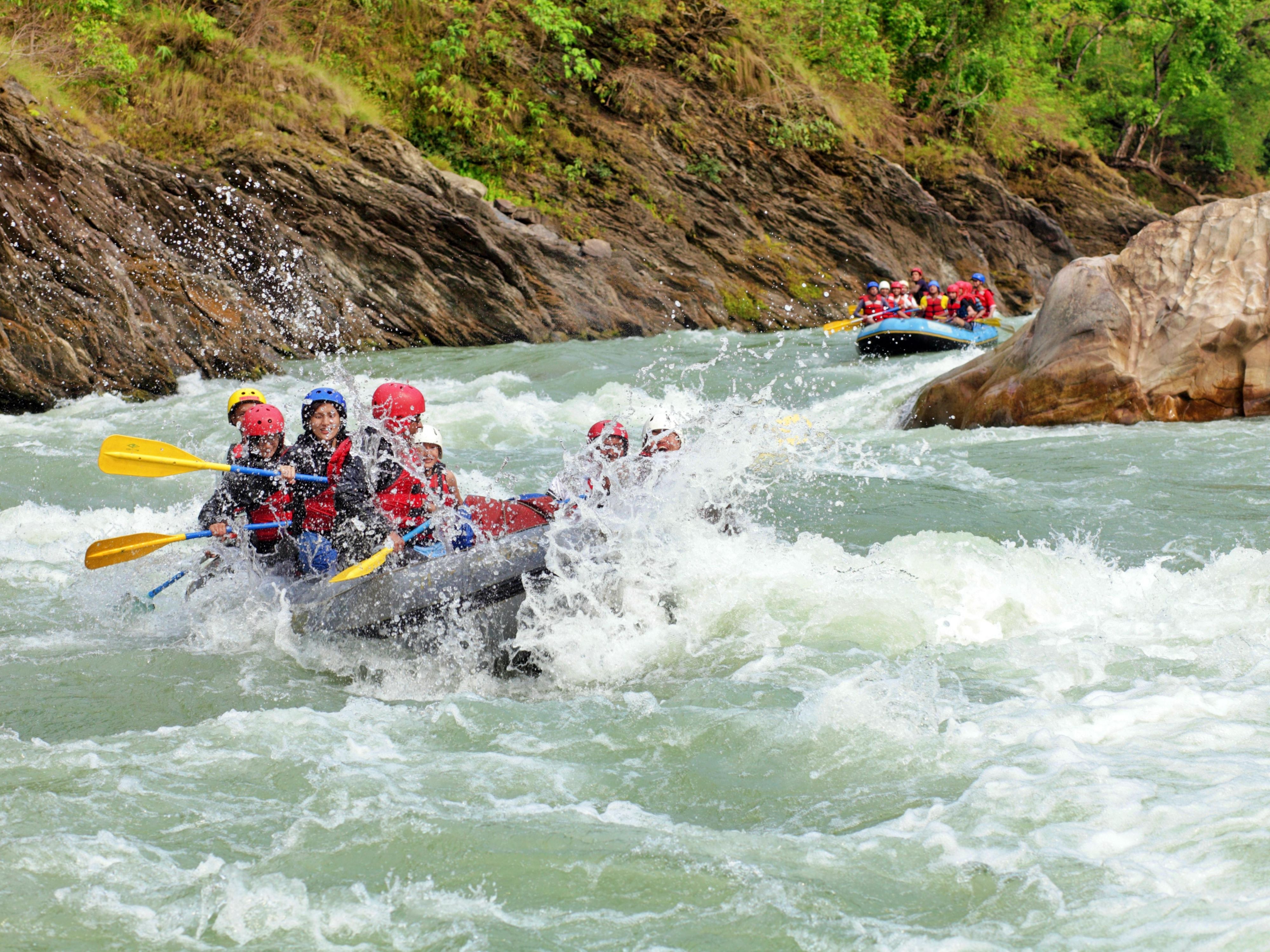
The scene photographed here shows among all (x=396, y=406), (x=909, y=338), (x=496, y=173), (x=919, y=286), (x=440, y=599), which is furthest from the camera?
(x=496, y=173)

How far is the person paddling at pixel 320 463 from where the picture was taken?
17.6 ft

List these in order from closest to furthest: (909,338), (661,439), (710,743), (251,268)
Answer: (710,743), (661,439), (251,268), (909,338)

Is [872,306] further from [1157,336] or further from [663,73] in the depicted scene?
[1157,336]

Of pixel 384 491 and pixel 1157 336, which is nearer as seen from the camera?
pixel 384 491

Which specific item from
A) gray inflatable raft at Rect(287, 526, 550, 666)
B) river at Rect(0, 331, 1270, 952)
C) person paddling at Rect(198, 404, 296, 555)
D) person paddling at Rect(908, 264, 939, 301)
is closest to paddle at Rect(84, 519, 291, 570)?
person paddling at Rect(198, 404, 296, 555)

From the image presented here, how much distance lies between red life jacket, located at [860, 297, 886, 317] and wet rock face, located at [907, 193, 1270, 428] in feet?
23.5

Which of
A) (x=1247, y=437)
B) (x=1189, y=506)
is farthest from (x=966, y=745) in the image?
(x=1247, y=437)

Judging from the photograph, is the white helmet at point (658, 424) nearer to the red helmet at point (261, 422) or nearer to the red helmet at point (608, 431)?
the red helmet at point (608, 431)

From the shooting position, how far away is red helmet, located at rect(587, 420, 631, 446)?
5.43 metres

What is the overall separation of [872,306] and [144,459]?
12877mm

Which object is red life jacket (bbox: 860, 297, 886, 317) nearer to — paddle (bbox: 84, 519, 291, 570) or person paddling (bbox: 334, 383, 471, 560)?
person paddling (bbox: 334, 383, 471, 560)

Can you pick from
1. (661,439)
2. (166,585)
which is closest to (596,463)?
(661,439)

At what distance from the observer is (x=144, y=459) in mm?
5664

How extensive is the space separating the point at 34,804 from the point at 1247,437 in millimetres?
7916
